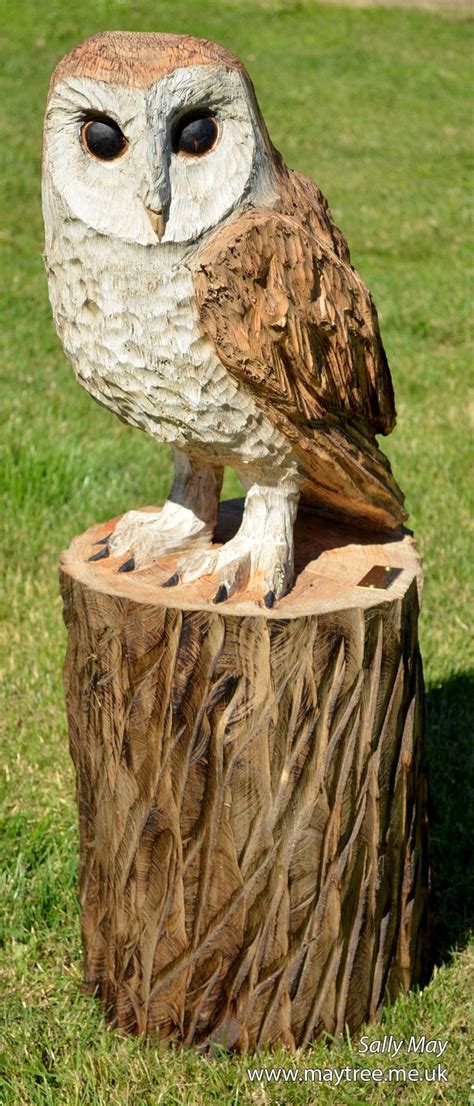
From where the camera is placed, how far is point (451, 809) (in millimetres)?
3510

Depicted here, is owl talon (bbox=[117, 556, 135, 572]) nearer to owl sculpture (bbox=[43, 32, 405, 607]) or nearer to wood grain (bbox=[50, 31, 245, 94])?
owl sculpture (bbox=[43, 32, 405, 607])

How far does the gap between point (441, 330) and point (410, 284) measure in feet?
2.23

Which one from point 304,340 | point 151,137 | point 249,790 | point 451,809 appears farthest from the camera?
point 451,809

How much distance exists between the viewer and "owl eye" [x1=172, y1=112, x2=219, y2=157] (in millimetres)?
2199

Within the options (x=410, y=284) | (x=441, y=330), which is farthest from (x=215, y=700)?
(x=410, y=284)

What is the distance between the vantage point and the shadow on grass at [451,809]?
314 centimetres

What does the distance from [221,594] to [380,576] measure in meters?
0.39

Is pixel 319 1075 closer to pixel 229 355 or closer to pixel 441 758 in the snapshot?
pixel 441 758

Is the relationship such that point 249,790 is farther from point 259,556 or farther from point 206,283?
point 206,283

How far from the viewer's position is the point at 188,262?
7.41 feet

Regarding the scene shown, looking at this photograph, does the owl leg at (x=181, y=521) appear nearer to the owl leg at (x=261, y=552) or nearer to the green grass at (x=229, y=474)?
the owl leg at (x=261, y=552)

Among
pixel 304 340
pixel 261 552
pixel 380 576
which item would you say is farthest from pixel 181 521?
pixel 304 340

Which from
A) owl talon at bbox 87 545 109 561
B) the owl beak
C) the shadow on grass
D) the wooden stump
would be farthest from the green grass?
the owl beak

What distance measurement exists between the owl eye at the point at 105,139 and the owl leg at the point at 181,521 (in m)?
0.73
